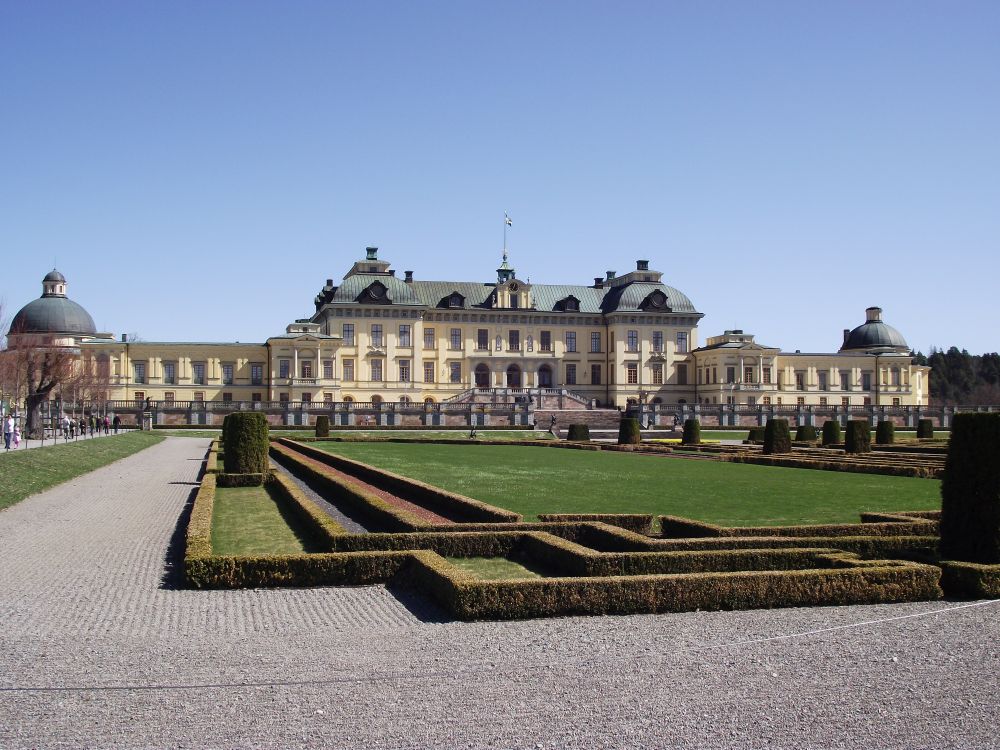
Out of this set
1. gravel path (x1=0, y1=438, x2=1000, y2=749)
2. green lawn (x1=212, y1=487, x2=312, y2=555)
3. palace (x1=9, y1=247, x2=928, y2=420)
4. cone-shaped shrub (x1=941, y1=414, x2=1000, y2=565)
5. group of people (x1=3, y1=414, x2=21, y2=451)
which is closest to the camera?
gravel path (x1=0, y1=438, x2=1000, y2=749)

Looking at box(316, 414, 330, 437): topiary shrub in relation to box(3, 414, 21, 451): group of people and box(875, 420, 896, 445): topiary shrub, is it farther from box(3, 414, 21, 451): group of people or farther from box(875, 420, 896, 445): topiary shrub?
box(875, 420, 896, 445): topiary shrub

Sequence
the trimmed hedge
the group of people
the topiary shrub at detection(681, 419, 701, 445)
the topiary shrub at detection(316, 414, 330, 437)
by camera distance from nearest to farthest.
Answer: the group of people
the topiary shrub at detection(681, 419, 701, 445)
the trimmed hedge
the topiary shrub at detection(316, 414, 330, 437)

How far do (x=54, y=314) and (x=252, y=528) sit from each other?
6536 cm

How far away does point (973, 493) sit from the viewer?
1090cm

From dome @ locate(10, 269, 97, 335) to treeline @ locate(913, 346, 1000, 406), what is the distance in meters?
79.5

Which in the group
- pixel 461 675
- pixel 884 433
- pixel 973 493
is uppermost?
pixel 973 493

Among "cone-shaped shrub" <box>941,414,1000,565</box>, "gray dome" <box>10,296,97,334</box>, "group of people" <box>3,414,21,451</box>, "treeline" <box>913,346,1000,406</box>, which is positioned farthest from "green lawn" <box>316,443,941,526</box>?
"treeline" <box>913,346,1000,406</box>

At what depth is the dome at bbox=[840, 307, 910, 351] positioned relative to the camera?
78875 mm

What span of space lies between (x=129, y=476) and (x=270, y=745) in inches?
784

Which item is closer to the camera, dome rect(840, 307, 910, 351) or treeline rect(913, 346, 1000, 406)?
dome rect(840, 307, 910, 351)

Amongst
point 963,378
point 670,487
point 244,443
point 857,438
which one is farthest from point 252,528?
point 963,378

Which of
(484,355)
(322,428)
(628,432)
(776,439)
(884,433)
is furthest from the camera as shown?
(484,355)

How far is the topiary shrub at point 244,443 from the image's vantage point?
21266 mm

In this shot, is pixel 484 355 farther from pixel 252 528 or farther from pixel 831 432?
pixel 252 528
